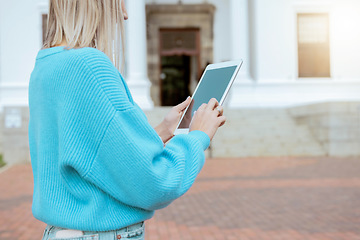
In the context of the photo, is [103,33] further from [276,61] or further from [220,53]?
[220,53]

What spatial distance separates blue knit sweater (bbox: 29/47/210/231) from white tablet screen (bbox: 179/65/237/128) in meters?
0.39

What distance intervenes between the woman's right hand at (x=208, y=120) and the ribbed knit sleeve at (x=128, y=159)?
19 cm

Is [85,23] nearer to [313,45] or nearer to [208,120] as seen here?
[208,120]

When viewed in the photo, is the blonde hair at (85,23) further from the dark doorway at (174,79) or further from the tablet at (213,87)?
the dark doorway at (174,79)

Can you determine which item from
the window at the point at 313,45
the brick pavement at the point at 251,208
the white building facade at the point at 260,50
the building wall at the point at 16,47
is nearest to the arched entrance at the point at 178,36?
the white building facade at the point at 260,50

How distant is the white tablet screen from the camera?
1781 mm

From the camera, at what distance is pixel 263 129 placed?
15766 millimetres

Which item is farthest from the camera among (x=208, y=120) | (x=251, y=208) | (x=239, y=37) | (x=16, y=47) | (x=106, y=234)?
(x=239, y=37)

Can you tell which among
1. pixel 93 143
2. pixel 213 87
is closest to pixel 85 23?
pixel 93 143

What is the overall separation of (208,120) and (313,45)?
19.6 meters

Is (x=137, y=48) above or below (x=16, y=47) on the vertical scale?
below

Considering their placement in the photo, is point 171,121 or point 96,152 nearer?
point 96,152

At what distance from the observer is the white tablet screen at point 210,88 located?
5.84 feet

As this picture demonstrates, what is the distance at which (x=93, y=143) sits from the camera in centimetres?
132
